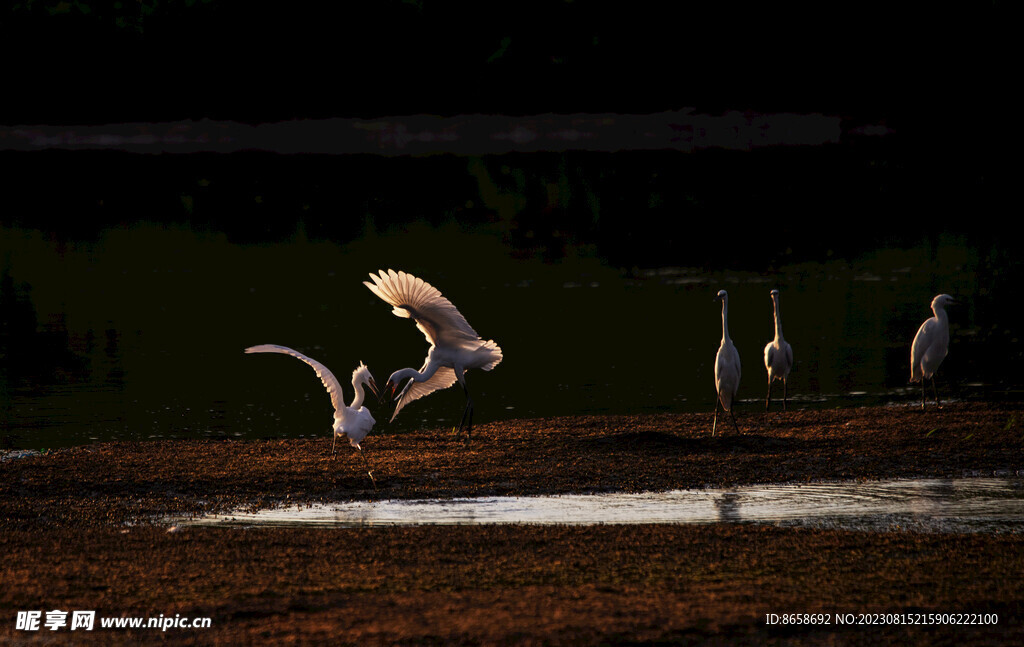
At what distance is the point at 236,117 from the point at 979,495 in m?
56.5

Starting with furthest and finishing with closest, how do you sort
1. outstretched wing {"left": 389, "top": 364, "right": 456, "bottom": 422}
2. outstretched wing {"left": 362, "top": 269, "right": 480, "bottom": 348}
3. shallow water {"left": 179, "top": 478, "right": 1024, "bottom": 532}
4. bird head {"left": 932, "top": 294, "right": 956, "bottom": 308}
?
bird head {"left": 932, "top": 294, "right": 956, "bottom": 308}, outstretched wing {"left": 389, "top": 364, "right": 456, "bottom": 422}, outstretched wing {"left": 362, "top": 269, "right": 480, "bottom": 348}, shallow water {"left": 179, "top": 478, "right": 1024, "bottom": 532}

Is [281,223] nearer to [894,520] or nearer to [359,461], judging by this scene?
[359,461]

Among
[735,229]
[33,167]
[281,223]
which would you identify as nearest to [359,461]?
[735,229]

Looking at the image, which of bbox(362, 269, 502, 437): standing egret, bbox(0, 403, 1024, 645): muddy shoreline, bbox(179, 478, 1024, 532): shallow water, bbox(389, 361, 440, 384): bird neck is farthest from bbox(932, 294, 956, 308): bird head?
bbox(389, 361, 440, 384): bird neck

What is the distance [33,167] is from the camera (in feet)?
205

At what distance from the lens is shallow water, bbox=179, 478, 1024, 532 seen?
900 cm

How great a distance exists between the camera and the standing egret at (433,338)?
12.5 metres

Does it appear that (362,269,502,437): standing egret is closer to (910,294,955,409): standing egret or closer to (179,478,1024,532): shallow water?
(179,478,1024,532): shallow water

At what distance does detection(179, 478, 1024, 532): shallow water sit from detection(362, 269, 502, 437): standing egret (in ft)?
8.35

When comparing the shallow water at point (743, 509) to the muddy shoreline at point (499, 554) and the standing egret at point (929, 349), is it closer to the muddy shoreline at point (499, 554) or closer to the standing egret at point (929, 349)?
the muddy shoreline at point (499, 554)

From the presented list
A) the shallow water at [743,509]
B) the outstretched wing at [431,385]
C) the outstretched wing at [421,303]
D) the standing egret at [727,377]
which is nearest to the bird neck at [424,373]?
the outstretched wing at [431,385]

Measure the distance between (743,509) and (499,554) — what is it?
7.65 feet

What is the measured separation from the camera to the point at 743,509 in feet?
31.1

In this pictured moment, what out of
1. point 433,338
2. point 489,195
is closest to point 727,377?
point 433,338
